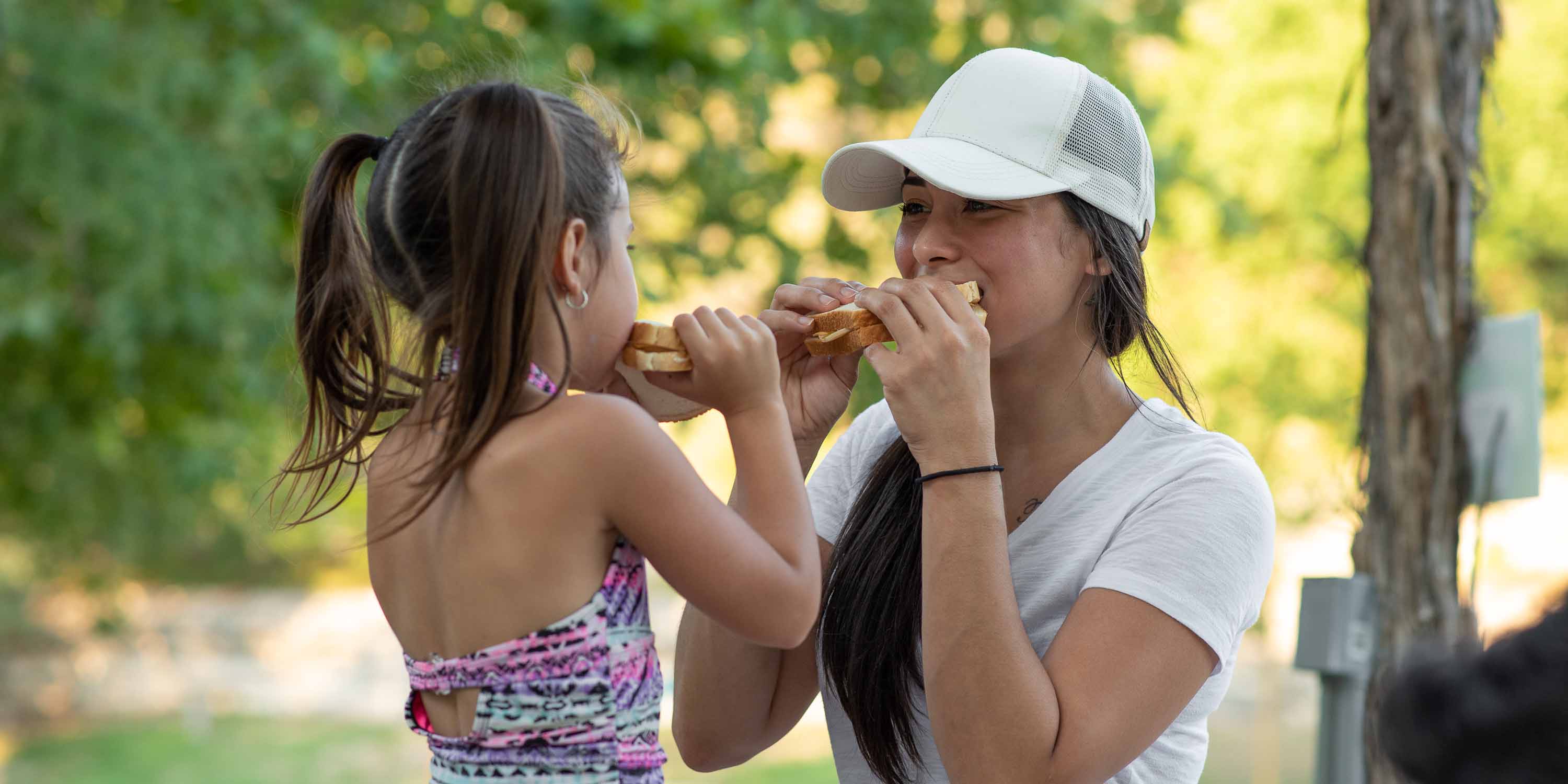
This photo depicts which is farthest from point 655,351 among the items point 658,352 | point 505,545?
point 505,545

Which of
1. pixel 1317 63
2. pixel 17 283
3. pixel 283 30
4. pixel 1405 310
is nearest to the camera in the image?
pixel 1405 310

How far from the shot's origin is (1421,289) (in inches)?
123

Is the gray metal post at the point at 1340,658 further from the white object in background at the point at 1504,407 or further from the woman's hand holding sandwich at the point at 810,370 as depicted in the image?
the woman's hand holding sandwich at the point at 810,370

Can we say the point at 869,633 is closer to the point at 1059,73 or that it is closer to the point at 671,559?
the point at 671,559

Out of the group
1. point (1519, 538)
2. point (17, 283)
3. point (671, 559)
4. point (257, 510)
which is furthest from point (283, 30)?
point (1519, 538)

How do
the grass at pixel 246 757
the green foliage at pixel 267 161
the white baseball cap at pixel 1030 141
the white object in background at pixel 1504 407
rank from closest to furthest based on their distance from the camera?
the white baseball cap at pixel 1030 141 → the white object in background at pixel 1504 407 → the green foliage at pixel 267 161 → the grass at pixel 246 757

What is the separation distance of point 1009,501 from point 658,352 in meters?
0.66

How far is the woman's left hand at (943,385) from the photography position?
1.86m

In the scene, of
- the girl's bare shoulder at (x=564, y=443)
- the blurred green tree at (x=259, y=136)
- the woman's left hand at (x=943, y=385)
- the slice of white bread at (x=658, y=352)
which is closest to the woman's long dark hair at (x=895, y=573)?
the woman's left hand at (x=943, y=385)

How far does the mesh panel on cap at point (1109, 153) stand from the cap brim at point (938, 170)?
66 mm

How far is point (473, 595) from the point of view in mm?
1571

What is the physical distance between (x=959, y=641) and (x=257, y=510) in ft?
3.51

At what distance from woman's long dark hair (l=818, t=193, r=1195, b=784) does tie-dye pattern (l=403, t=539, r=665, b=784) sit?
0.47m

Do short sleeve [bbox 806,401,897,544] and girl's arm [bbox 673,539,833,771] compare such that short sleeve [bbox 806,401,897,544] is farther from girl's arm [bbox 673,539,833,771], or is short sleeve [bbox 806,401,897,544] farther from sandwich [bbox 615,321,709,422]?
sandwich [bbox 615,321,709,422]
